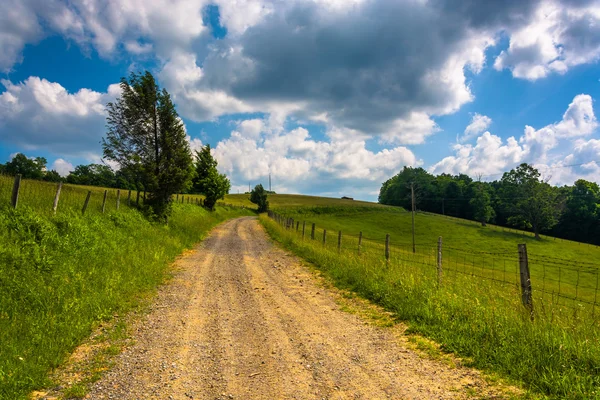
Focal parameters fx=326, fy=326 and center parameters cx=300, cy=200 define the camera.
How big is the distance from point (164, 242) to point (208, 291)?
775 centimetres

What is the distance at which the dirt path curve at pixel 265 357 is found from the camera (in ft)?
13.7

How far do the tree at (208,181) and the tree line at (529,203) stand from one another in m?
33.0

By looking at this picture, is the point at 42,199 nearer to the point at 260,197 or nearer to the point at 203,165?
the point at 203,165

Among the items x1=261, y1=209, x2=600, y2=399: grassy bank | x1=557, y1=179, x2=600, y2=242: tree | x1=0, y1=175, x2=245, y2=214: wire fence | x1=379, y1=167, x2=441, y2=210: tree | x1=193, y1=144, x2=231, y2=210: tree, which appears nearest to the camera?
x1=261, y1=209, x2=600, y2=399: grassy bank

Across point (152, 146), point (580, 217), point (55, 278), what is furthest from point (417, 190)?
point (55, 278)

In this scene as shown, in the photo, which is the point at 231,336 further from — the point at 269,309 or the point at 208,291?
the point at 208,291

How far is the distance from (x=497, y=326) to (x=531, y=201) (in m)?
83.6

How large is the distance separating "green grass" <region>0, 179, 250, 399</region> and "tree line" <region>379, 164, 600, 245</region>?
52735 mm

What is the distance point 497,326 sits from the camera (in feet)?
18.5

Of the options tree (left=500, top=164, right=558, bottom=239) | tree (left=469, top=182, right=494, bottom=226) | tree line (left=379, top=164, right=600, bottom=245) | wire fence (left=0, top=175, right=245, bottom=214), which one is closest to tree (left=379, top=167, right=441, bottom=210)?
tree line (left=379, top=164, right=600, bottom=245)

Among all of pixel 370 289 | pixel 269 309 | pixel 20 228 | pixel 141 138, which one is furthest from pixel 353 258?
pixel 141 138

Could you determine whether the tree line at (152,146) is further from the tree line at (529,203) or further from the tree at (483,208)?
the tree at (483,208)

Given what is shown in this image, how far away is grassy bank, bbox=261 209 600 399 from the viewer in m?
4.30

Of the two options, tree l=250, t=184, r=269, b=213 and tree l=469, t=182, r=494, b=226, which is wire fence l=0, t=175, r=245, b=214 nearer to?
tree l=250, t=184, r=269, b=213
